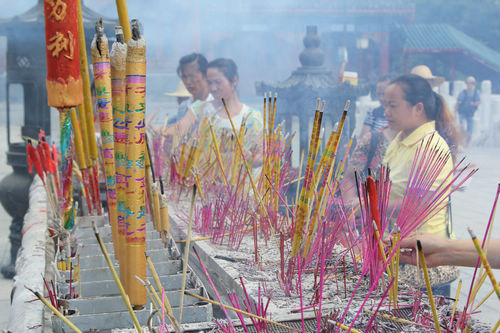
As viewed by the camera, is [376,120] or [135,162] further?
[376,120]

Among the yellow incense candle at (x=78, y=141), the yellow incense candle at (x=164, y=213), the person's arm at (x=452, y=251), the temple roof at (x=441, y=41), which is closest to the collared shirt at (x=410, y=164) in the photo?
the person's arm at (x=452, y=251)

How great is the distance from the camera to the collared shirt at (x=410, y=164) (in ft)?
6.85

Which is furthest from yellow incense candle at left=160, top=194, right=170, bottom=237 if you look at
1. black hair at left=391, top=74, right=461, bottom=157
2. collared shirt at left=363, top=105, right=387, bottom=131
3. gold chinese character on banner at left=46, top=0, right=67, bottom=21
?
collared shirt at left=363, top=105, right=387, bottom=131

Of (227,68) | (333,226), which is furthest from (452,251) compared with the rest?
(227,68)

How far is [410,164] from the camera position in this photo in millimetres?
2199

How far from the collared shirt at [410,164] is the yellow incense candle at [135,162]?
1.21m

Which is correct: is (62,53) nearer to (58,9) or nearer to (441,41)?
(58,9)

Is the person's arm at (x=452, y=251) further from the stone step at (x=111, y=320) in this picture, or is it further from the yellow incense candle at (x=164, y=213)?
the yellow incense candle at (x=164, y=213)

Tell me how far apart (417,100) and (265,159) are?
0.88 metres

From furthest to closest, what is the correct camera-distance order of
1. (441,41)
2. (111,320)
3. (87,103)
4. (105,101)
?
(441,41) → (87,103) → (105,101) → (111,320)

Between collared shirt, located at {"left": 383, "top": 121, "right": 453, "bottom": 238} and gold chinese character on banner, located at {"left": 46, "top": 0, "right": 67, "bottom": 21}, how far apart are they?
49.4 inches

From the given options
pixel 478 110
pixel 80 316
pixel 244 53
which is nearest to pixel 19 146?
pixel 80 316

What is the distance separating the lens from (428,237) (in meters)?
1.40

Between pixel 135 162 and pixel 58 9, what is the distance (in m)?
0.52
